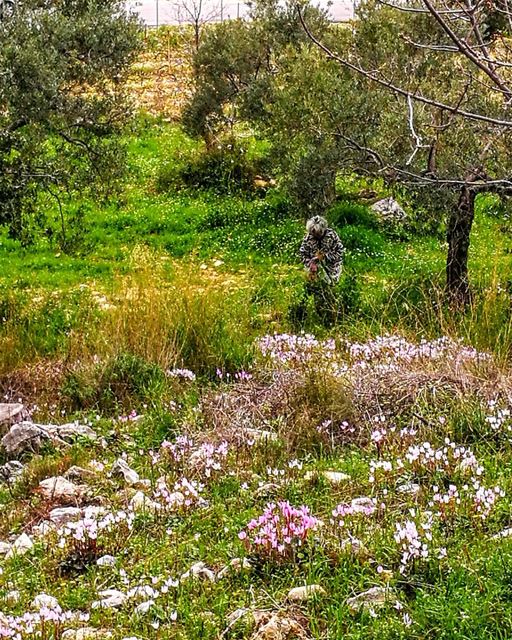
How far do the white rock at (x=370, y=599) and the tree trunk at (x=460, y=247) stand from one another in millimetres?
8094

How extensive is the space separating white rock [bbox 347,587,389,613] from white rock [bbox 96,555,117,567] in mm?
1315

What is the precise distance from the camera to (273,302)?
43.0ft

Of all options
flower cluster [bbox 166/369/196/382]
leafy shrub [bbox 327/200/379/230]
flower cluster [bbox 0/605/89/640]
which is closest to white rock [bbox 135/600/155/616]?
flower cluster [bbox 0/605/89/640]

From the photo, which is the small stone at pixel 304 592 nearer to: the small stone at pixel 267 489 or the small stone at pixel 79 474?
the small stone at pixel 267 489

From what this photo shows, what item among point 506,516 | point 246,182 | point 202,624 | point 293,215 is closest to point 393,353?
point 506,516

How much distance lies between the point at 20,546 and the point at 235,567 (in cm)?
135

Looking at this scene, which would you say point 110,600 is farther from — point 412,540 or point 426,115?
point 426,115

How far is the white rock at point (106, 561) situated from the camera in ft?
13.5

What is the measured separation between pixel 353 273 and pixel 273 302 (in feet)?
5.43

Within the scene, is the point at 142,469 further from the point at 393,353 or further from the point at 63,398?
the point at 393,353

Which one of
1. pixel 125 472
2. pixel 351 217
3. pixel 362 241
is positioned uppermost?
pixel 125 472

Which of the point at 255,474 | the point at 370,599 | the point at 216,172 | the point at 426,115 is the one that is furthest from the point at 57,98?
the point at 216,172

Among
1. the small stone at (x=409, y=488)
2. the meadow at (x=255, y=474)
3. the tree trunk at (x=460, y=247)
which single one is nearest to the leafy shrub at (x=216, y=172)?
the meadow at (x=255, y=474)

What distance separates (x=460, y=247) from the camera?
11766 mm
